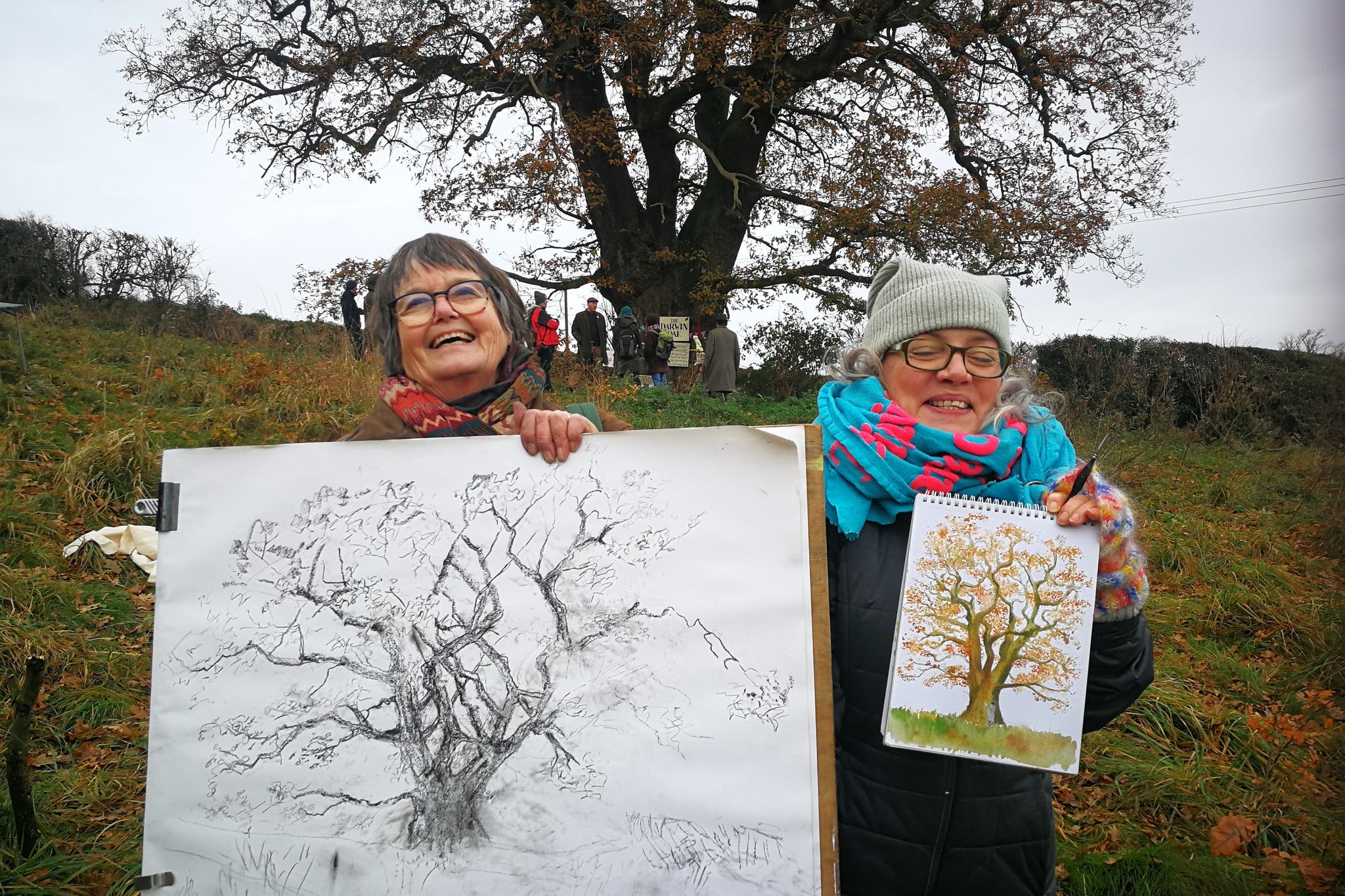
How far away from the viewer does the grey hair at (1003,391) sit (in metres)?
1.60

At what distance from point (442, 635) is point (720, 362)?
9879 millimetres

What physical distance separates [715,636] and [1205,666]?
14.1ft

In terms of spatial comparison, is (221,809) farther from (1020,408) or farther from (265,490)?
(1020,408)

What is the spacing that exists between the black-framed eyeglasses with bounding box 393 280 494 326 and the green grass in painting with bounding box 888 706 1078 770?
1133 mm

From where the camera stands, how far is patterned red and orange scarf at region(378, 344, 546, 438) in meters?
1.70

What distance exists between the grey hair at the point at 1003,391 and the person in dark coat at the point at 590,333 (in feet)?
35.7

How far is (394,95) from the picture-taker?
12867 millimetres

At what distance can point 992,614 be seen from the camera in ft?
4.66

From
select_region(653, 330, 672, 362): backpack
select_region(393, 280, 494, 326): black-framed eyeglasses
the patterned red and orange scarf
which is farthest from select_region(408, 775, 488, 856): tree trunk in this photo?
select_region(653, 330, 672, 362): backpack

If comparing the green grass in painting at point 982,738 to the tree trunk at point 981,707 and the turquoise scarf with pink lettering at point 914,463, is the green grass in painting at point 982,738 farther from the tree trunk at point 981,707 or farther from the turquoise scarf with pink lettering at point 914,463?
the turquoise scarf with pink lettering at point 914,463

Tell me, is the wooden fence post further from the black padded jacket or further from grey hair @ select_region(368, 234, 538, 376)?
the black padded jacket

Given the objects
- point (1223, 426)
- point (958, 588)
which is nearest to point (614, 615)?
point (958, 588)

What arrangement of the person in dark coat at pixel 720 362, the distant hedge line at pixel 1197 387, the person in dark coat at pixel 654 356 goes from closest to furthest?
the distant hedge line at pixel 1197 387
the person in dark coat at pixel 720 362
the person in dark coat at pixel 654 356

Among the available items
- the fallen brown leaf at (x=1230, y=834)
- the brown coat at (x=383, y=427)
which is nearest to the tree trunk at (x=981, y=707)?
the brown coat at (x=383, y=427)
